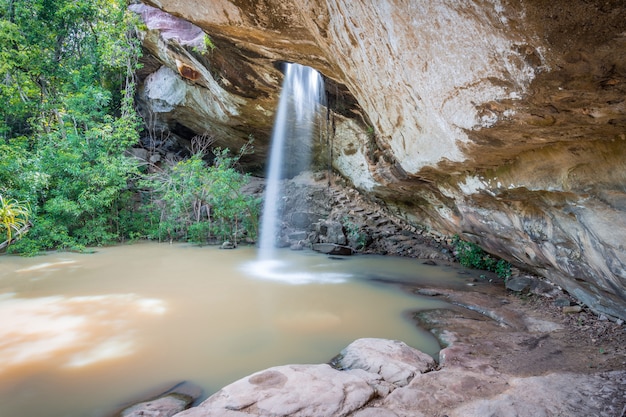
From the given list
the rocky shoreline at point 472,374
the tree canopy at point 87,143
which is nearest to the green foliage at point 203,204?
the tree canopy at point 87,143

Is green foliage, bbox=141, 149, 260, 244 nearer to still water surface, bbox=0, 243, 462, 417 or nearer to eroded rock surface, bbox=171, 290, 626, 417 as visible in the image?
still water surface, bbox=0, 243, 462, 417

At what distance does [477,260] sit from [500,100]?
620 cm

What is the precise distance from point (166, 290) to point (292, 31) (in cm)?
436

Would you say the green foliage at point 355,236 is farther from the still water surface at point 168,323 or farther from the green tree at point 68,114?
the green tree at point 68,114

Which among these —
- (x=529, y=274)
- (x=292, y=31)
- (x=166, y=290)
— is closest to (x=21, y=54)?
(x=166, y=290)

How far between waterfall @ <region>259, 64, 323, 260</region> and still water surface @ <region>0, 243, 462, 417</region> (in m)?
3.15

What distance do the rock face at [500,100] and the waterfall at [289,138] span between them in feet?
6.46

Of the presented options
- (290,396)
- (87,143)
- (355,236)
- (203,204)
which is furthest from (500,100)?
(87,143)

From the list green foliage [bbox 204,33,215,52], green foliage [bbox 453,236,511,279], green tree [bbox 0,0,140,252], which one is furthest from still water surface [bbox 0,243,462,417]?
green foliage [bbox 204,33,215,52]

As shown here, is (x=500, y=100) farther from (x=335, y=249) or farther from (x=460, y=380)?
Result: (x=335, y=249)

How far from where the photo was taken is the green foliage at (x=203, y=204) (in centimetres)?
1074

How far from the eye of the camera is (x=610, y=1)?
1.35 m

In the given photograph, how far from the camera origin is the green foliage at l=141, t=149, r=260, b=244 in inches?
423

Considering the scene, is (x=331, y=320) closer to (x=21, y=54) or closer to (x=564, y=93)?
(x=564, y=93)
